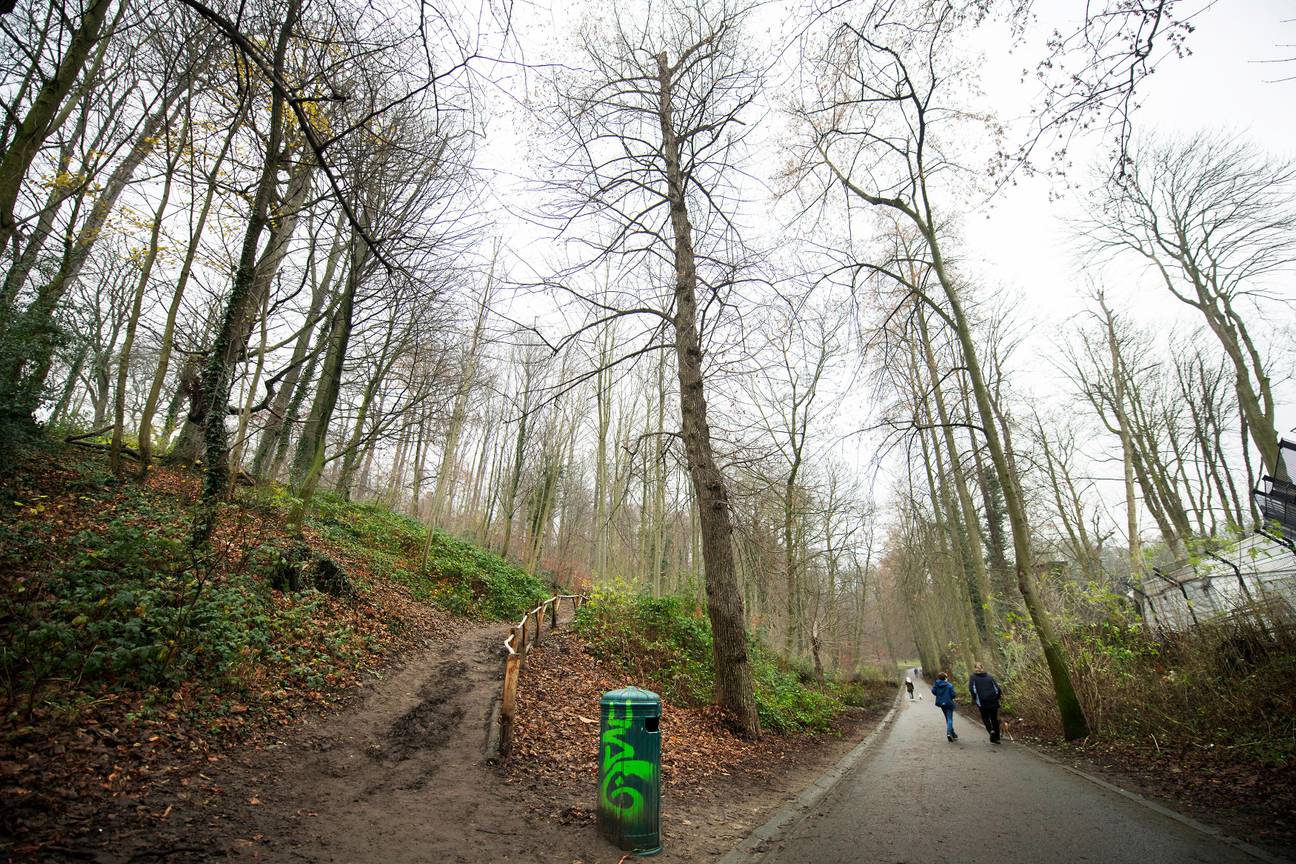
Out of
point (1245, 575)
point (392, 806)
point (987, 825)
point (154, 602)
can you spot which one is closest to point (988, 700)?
point (1245, 575)

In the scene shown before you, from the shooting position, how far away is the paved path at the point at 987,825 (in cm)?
365

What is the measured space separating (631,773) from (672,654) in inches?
271

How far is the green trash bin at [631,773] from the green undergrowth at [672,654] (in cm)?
534

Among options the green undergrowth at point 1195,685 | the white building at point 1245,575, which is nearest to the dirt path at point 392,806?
the green undergrowth at point 1195,685

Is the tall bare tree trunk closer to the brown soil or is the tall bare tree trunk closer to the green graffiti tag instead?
the brown soil

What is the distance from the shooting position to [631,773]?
391 cm

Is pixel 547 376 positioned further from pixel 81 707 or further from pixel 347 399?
pixel 347 399

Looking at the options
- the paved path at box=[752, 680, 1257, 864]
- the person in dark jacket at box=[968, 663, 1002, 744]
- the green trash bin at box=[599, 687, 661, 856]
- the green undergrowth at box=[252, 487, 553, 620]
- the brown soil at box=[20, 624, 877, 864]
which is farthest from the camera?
the green undergrowth at box=[252, 487, 553, 620]

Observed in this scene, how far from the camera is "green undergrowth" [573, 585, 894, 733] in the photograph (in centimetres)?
952

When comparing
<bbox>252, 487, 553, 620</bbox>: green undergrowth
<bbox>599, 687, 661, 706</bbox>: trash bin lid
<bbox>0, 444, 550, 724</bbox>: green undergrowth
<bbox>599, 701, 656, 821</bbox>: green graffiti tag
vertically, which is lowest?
<bbox>599, 701, 656, 821</bbox>: green graffiti tag

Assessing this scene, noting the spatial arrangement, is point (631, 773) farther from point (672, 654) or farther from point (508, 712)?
point (672, 654)

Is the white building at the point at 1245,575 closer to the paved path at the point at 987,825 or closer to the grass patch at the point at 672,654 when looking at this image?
the paved path at the point at 987,825

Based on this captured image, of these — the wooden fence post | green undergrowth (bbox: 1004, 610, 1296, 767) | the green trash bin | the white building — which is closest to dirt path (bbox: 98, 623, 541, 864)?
the wooden fence post

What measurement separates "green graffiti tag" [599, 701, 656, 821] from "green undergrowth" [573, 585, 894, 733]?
5.39 metres
